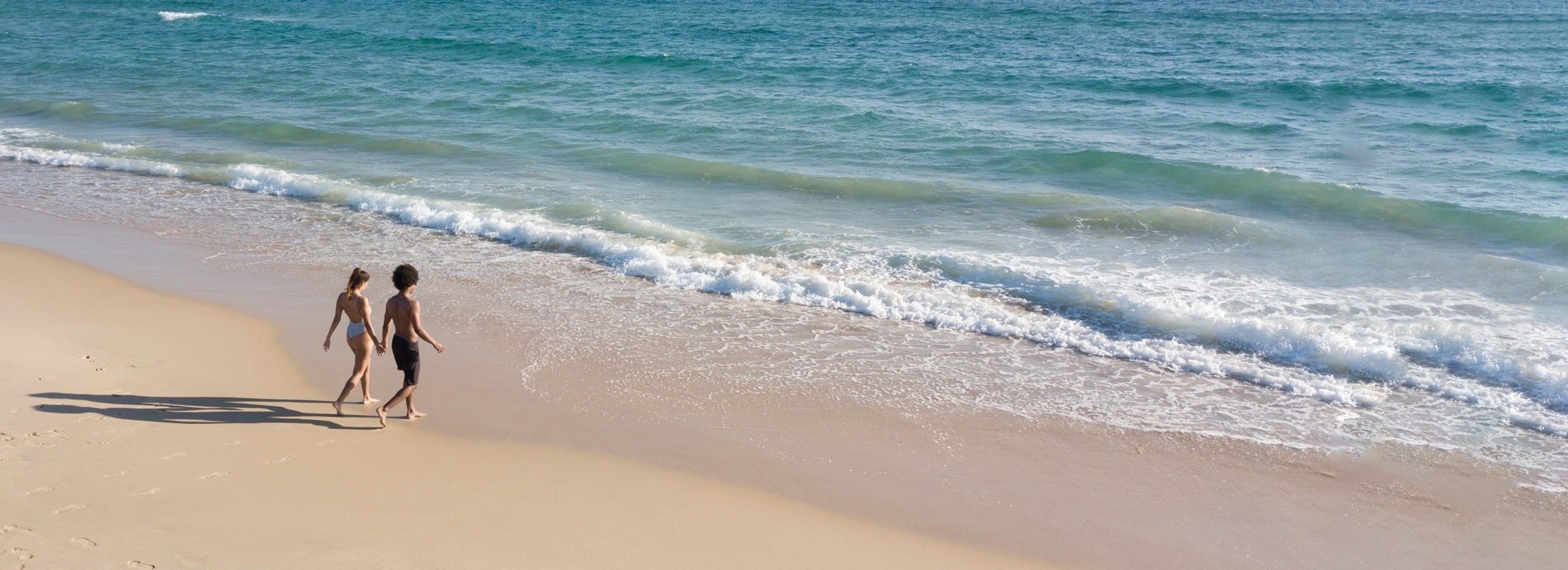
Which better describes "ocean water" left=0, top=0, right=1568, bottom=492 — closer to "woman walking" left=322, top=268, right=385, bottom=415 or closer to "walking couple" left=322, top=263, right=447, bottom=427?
"walking couple" left=322, top=263, right=447, bottom=427

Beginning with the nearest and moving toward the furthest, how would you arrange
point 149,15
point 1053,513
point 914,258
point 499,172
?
point 1053,513 < point 914,258 < point 499,172 < point 149,15

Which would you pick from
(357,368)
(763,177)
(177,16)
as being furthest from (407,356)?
(177,16)

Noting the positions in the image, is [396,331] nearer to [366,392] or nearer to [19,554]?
[366,392]

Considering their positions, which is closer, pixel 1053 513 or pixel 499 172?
pixel 1053 513

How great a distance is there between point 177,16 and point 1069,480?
122 feet

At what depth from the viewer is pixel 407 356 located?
271 inches

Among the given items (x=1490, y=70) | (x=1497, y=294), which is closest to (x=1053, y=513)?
(x=1497, y=294)

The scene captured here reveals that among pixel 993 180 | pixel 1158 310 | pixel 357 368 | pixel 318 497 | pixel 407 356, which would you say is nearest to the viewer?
pixel 318 497

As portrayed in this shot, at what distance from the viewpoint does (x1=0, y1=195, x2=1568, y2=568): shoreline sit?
6.04 m

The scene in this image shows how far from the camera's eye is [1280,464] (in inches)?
275

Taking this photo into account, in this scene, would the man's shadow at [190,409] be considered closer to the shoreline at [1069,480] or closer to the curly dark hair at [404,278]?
the shoreline at [1069,480]

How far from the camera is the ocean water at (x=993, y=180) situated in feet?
28.5

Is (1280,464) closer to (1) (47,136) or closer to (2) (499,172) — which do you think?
(2) (499,172)

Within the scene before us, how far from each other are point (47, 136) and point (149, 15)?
19.9m
